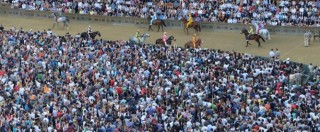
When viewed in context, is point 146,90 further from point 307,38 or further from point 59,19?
point 59,19

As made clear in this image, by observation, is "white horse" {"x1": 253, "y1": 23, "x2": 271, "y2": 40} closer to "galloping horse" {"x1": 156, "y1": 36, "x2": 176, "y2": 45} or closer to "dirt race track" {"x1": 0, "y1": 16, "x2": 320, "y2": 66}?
"dirt race track" {"x1": 0, "y1": 16, "x2": 320, "y2": 66}

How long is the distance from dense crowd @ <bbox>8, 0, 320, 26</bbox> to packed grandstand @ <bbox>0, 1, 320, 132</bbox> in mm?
9125

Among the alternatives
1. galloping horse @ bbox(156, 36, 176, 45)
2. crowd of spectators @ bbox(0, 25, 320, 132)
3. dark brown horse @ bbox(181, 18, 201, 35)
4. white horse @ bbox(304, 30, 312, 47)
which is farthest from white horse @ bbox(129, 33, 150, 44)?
white horse @ bbox(304, 30, 312, 47)

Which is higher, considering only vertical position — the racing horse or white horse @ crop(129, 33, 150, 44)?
the racing horse

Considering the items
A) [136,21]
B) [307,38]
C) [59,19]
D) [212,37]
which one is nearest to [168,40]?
[212,37]

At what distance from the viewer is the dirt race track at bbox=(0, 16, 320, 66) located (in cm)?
6712

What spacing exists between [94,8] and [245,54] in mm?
17391

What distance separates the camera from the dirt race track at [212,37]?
220ft

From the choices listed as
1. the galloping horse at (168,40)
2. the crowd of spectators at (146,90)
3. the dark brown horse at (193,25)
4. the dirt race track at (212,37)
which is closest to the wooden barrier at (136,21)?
the dirt race track at (212,37)

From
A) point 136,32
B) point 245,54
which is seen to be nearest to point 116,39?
point 136,32

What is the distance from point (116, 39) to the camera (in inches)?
2840

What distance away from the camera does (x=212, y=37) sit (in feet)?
237

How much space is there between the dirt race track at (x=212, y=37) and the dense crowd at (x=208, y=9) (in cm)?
106

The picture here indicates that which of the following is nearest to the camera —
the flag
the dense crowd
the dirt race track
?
the flag
